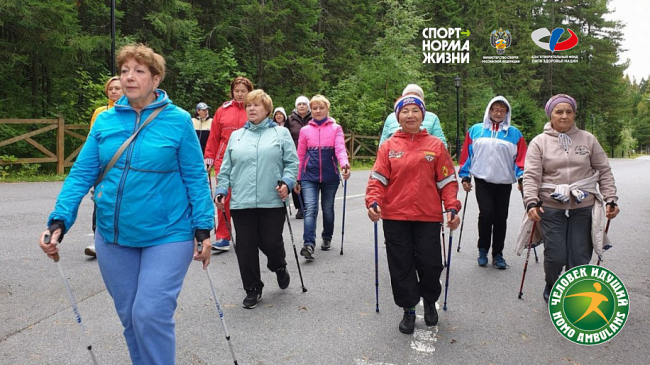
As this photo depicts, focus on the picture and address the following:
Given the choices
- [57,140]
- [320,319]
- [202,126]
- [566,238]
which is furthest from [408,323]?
[57,140]

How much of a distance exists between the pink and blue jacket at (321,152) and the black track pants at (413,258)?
261cm

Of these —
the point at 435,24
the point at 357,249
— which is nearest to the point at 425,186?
the point at 357,249

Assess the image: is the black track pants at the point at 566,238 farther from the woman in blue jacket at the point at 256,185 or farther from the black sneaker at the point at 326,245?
the black sneaker at the point at 326,245

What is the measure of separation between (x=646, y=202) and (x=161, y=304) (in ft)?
47.3

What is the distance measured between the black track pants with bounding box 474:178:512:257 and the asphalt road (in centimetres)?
44

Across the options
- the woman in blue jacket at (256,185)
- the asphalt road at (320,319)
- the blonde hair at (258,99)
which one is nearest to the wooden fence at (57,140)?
the asphalt road at (320,319)

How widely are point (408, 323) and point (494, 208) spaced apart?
266cm

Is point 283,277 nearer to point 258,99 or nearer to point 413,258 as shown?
point 413,258

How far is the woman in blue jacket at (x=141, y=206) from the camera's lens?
2.68m

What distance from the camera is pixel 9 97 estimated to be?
18.7 meters

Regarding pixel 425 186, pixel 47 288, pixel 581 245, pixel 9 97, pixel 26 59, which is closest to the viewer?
pixel 425 186

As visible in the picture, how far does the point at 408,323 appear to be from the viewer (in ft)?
13.3

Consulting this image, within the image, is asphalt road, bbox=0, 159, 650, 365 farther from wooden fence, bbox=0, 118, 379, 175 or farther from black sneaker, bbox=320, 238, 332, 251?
wooden fence, bbox=0, 118, 379, 175

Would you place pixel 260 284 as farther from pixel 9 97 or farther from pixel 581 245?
pixel 9 97
